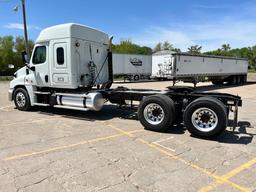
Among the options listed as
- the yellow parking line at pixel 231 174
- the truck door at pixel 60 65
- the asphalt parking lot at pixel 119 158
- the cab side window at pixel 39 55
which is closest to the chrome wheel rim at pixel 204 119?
the asphalt parking lot at pixel 119 158

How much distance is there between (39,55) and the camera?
9977mm

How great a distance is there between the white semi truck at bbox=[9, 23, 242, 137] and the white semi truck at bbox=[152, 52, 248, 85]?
11.2 m

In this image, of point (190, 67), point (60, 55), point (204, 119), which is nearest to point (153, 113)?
point (204, 119)

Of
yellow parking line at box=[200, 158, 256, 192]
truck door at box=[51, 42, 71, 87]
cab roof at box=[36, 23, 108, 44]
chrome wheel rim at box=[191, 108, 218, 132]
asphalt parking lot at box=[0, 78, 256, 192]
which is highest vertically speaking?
cab roof at box=[36, 23, 108, 44]

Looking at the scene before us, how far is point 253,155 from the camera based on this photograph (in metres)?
5.50

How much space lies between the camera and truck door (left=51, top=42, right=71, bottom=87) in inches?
363

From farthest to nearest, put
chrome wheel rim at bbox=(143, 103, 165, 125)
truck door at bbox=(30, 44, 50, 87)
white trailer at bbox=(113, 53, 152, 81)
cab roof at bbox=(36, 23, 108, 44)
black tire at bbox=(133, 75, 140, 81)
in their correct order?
black tire at bbox=(133, 75, 140, 81) → white trailer at bbox=(113, 53, 152, 81) → truck door at bbox=(30, 44, 50, 87) → cab roof at bbox=(36, 23, 108, 44) → chrome wheel rim at bbox=(143, 103, 165, 125)

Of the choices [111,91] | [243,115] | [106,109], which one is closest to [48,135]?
[111,91]

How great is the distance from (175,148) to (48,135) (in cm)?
331

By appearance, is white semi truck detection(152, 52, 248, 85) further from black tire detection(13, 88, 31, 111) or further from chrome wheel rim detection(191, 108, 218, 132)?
chrome wheel rim detection(191, 108, 218, 132)

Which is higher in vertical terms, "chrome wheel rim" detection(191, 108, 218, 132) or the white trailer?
the white trailer

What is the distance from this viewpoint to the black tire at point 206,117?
632cm

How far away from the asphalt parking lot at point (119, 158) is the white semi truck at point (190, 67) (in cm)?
1317

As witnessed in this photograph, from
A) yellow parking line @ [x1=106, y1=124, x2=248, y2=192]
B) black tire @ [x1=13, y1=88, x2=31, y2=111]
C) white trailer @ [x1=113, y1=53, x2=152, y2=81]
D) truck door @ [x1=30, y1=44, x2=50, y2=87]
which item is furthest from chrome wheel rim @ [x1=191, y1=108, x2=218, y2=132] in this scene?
white trailer @ [x1=113, y1=53, x2=152, y2=81]
